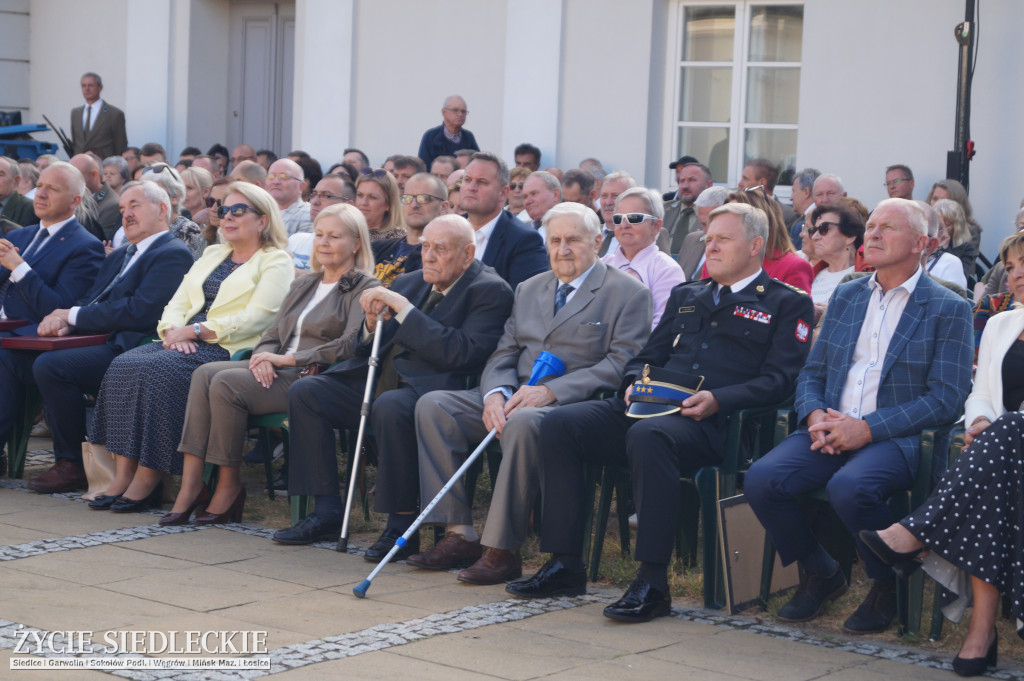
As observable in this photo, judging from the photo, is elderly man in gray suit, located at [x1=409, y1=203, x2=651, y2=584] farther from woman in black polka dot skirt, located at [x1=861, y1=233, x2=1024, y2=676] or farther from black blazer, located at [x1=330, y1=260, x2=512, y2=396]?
woman in black polka dot skirt, located at [x1=861, y1=233, x2=1024, y2=676]

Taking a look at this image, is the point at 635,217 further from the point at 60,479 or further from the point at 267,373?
the point at 60,479

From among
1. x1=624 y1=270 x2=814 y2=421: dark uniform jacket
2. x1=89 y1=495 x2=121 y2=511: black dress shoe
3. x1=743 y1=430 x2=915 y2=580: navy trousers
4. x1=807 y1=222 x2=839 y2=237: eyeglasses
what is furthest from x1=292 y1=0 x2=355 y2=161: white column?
x1=743 y1=430 x2=915 y2=580: navy trousers

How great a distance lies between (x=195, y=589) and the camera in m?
5.26

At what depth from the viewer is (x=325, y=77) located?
13.0m

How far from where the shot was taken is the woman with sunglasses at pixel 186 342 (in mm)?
6730

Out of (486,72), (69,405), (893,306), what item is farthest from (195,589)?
(486,72)

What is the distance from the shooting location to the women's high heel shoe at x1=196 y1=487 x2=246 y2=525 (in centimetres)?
650

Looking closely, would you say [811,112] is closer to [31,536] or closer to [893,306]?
[893,306]

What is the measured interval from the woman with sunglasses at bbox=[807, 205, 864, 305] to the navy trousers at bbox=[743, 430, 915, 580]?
179 centimetres

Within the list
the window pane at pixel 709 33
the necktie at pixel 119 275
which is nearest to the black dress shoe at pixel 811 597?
the necktie at pixel 119 275

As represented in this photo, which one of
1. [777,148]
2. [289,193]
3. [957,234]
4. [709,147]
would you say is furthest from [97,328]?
[777,148]

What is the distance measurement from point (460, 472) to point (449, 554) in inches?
14.5

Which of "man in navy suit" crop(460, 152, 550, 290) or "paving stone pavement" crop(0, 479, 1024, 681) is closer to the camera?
"paving stone pavement" crop(0, 479, 1024, 681)

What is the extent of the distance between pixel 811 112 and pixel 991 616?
6.46 m
